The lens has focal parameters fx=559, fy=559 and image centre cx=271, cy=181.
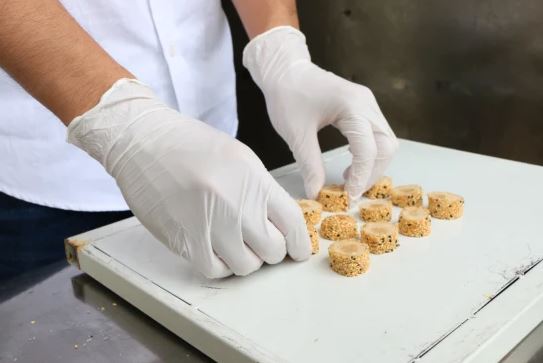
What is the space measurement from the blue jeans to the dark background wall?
4.04 ft

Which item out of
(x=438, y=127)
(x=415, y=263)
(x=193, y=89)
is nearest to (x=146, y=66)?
(x=193, y=89)

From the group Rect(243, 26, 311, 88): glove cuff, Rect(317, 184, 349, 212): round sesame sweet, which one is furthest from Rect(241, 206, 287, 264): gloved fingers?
Rect(243, 26, 311, 88): glove cuff

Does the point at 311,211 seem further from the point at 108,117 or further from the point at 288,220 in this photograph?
the point at 108,117

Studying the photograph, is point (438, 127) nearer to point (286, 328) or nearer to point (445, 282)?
point (445, 282)

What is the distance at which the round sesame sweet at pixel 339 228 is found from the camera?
4.12 ft

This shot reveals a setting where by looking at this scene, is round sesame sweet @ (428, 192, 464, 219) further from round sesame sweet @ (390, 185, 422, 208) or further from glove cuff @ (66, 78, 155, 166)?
glove cuff @ (66, 78, 155, 166)

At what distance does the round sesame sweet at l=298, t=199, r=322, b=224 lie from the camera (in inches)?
52.1

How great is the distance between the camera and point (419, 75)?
6.69 ft

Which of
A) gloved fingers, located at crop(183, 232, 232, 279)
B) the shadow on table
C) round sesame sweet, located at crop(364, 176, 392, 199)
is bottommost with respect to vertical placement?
the shadow on table

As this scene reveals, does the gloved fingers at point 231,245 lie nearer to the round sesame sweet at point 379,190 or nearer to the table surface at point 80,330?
the table surface at point 80,330

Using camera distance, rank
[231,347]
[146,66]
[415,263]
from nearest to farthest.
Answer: [231,347]
[415,263]
[146,66]

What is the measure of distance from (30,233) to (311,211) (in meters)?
0.80

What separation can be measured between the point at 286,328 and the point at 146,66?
0.95m

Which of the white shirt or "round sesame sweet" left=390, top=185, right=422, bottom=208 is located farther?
the white shirt
